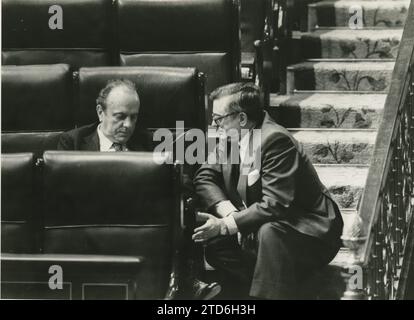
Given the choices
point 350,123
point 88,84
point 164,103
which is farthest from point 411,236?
point 88,84

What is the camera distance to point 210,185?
441 centimetres

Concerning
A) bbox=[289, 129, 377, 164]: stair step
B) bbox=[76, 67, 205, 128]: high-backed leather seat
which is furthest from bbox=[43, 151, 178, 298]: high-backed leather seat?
bbox=[289, 129, 377, 164]: stair step

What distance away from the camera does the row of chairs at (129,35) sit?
524cm

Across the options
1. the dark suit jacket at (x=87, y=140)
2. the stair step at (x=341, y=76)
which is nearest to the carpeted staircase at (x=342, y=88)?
the stair step at (x=341, y=76)

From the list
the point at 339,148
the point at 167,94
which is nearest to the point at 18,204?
the point at 167,94

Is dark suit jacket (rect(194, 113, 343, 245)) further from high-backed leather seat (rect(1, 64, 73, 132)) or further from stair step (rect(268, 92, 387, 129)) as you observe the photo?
stair step (rect(268, 92, 387, 129))

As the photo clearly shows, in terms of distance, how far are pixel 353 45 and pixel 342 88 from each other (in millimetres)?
303

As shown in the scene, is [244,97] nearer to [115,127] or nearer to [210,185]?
[210,185]

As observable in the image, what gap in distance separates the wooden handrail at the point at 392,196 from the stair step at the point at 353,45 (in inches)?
40.5

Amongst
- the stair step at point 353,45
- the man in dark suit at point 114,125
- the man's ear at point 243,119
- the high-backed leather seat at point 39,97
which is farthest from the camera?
the stair step at point 353,45

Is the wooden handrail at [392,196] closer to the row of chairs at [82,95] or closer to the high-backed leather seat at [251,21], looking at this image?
the row of chairs at [82,95]

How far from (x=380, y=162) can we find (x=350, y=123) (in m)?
1.65

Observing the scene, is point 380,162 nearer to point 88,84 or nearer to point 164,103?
point 164,103

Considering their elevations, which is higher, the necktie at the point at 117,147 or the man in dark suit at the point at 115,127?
the man in dark suit at the point at 115,127
